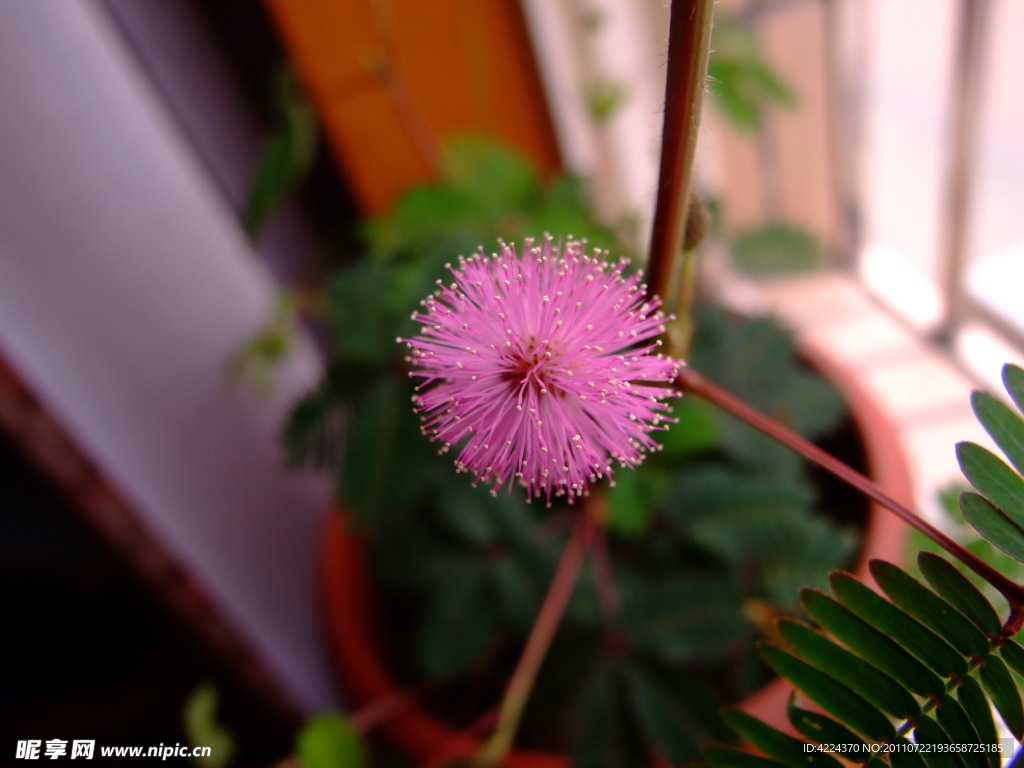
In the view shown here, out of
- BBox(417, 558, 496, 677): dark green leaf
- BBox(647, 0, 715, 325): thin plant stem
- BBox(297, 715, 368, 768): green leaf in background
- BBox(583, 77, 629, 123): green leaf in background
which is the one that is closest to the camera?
BBox(647, 0, 715, 325): thin plant stem

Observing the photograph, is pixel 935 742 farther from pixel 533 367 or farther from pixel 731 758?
pixel 533 367

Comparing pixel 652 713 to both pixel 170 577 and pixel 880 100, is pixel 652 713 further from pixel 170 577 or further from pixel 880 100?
pixel 880 100

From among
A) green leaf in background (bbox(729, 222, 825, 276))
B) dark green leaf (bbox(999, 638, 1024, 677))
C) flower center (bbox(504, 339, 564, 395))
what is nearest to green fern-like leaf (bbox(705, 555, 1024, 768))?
dark green leaf (bbox(999, 638, 1024, 677))

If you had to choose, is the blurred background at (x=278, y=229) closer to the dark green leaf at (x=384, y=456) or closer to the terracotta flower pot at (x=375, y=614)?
the terracotta flower pot at (x=375, y=614)

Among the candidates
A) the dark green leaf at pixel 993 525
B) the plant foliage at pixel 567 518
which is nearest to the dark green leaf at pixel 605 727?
the plant foliage at pixel 567 518

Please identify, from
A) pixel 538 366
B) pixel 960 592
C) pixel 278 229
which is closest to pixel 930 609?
pixel 960 592

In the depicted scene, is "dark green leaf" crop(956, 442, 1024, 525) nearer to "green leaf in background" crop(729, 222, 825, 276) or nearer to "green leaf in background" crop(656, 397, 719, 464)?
"green leaf in background" crop(656, 397, 719, 464)
